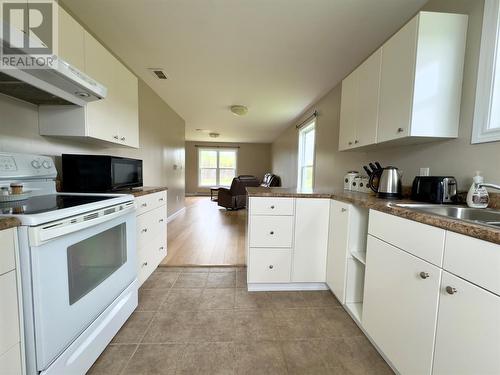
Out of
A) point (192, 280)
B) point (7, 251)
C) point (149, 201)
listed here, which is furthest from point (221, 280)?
point (7, 251)

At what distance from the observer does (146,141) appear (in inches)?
132

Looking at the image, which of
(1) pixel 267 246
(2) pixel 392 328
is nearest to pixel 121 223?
(1) pixel 267 246

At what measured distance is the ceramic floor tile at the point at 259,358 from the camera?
3.84ft

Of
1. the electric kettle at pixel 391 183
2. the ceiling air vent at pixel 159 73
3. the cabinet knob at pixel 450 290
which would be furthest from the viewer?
the ceiling air vent at pixel 159 73

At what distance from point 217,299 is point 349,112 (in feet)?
6.94

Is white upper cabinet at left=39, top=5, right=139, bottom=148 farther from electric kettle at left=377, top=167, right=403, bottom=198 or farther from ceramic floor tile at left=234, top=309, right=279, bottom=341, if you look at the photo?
electric kettle at left=377, top=167, right=403, bottom=198

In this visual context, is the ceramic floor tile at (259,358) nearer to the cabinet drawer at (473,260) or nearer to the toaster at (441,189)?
the cabinet drawer at (473,260)

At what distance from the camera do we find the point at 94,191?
1699 millimetres

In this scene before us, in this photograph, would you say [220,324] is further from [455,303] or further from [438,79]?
[438,79]

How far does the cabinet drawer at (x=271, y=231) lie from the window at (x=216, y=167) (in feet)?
24.6

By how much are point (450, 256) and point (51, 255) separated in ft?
5.27

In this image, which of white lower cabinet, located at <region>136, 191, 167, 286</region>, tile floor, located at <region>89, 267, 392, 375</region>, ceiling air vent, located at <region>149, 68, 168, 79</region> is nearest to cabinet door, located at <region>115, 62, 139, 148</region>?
ceiling air vent, located at <region>149, 68, 168, 79</region>

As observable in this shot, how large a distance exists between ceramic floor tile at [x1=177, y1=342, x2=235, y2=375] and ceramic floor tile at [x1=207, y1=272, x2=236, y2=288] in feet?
2.22

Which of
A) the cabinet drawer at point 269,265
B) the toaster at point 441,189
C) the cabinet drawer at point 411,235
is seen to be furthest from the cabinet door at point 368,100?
the cabinet drawer at point 269,265
